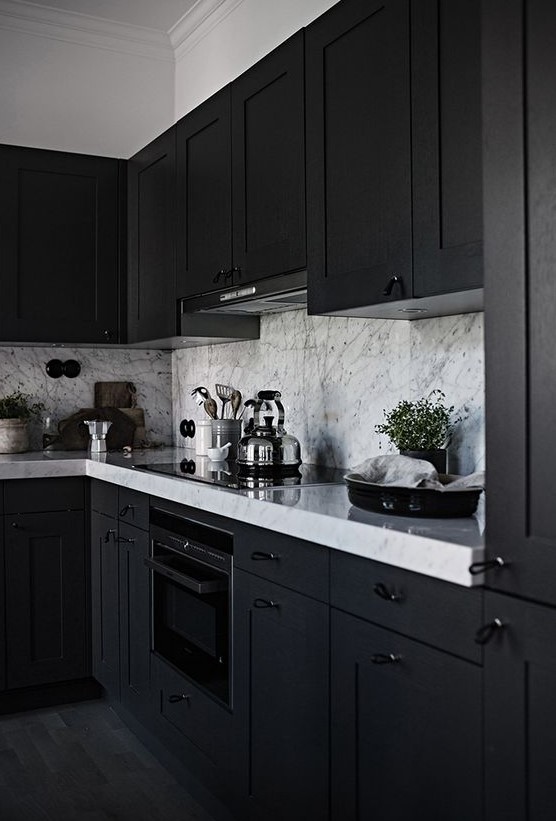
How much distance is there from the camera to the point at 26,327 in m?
3.78

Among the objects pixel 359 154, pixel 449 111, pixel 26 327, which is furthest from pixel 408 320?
pixel 26 327

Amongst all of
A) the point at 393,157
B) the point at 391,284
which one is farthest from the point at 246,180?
the point at 391,284

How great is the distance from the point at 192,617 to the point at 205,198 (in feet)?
4.90

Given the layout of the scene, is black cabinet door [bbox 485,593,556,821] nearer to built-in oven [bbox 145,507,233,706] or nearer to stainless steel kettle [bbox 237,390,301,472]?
built-in oven [bbox 145,507,233,706]

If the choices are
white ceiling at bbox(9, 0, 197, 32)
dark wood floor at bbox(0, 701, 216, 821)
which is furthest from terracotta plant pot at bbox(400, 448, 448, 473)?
white ceiling at bbox(9, 0, 197, 32)

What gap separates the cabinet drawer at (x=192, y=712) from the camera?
2.48m

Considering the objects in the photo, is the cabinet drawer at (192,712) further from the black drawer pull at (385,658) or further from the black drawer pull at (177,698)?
the black drawer pull at (385,658)

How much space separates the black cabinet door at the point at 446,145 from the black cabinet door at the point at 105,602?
181 centimetres

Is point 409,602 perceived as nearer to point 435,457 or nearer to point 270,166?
point 435,457

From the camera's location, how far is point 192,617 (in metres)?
2.69

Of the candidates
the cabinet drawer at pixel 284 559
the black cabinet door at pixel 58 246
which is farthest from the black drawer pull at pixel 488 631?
the black cabinet door at pixel 58 246

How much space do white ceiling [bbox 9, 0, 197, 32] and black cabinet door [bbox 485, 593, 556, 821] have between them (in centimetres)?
339

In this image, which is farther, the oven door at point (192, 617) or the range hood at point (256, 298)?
the range hood at point (256, 298)

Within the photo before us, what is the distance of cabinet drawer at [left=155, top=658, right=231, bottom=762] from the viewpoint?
2484 millimetres
